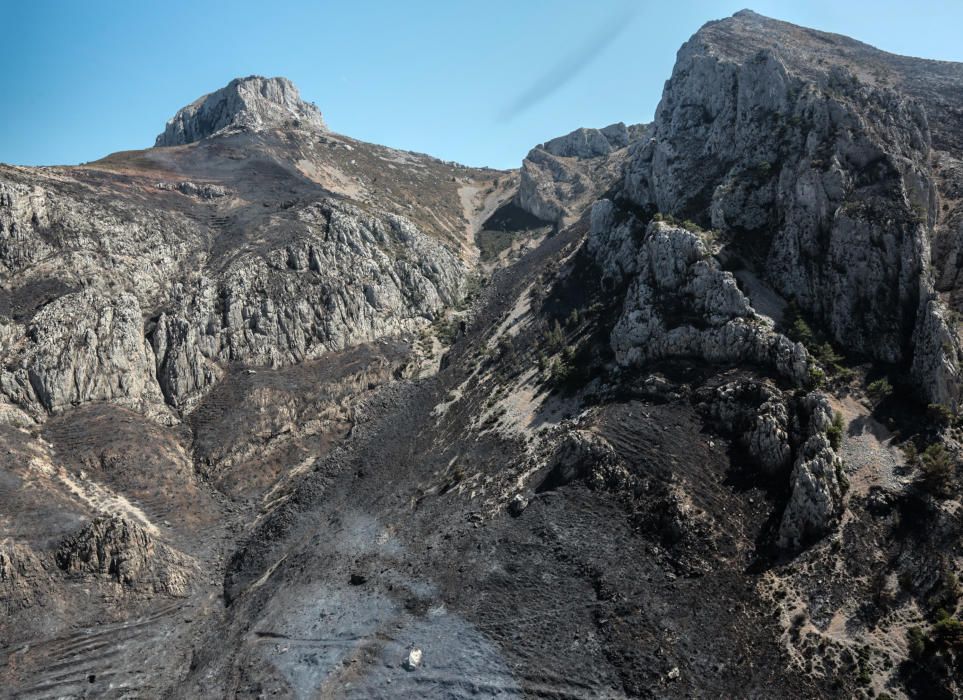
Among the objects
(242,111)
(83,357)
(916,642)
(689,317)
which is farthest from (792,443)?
(242,111)

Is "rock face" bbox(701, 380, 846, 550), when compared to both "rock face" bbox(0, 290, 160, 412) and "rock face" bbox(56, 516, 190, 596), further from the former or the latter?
"rock face" bbox(0, 290, 160, 412)

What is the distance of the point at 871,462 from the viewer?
31.2 meters

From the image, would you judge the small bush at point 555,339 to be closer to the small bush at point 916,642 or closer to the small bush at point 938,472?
the small bush at point 938,472

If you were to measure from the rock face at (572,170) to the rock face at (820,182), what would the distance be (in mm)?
38358

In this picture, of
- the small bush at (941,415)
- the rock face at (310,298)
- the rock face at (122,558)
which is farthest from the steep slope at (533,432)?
the rock face at (310,298)

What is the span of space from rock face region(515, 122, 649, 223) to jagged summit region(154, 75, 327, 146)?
55839mm

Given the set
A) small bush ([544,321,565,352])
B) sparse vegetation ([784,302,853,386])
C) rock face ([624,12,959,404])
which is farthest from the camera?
small bush ([544,321,565,352])

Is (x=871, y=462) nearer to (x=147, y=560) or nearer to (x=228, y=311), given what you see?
(x=147, y=560)

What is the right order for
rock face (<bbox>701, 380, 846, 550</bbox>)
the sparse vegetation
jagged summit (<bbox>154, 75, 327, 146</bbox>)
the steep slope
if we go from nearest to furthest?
the steep slope < rock face (<bbox>701, 380, 846, 550</bbox>) < the sparse vegetation < jagged summit (<bbox>154, 75, 327, 146</bbox>)

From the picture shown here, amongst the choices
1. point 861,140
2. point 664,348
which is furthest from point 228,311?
point 861,140

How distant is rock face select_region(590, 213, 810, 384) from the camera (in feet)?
124

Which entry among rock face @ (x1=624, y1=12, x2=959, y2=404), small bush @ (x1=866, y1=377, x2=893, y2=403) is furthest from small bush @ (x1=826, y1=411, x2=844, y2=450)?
rock face @ (x1=624, y1=12, x2=959, y2=404)

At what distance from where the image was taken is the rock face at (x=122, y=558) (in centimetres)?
3691

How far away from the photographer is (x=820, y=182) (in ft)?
144
